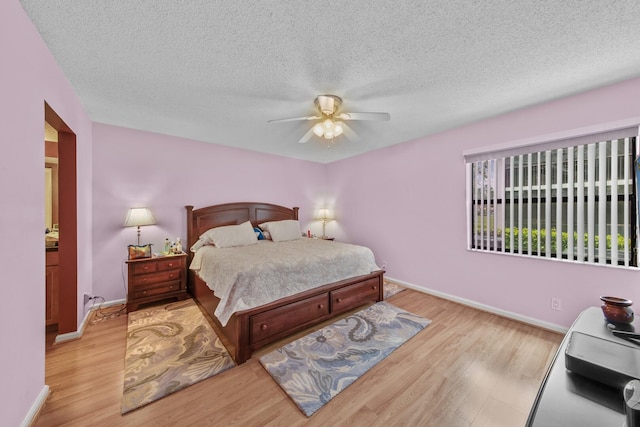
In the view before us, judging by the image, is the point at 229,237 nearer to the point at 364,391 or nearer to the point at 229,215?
the point at 229,215

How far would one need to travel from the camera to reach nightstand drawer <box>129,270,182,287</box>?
9.67 feet

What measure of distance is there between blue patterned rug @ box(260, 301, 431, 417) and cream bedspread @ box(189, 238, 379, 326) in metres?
0.49

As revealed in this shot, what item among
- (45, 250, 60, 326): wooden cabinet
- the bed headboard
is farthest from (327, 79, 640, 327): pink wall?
(45, 250, 60, 326): wooden cabinet

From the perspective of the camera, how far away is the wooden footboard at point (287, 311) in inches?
80.7

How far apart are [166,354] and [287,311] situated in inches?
43.9

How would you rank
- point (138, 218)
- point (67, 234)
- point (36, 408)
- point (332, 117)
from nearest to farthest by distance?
point (36, 408) → point (67, 234) → point (332, 117) → point (138, 218)

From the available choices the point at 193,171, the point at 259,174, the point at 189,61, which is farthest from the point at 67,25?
the point at 259,174

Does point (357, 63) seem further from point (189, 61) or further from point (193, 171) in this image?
point (193, 171)

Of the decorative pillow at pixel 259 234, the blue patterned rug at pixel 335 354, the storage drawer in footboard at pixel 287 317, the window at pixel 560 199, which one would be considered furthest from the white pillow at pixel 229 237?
the window at pixel 560 199

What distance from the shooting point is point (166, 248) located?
132 inches

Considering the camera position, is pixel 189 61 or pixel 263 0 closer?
pixel 263 0

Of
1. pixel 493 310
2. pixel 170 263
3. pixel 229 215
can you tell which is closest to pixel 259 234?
pixel 229 215

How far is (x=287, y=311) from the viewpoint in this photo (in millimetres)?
2318

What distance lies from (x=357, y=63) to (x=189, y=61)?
1.30 meters
